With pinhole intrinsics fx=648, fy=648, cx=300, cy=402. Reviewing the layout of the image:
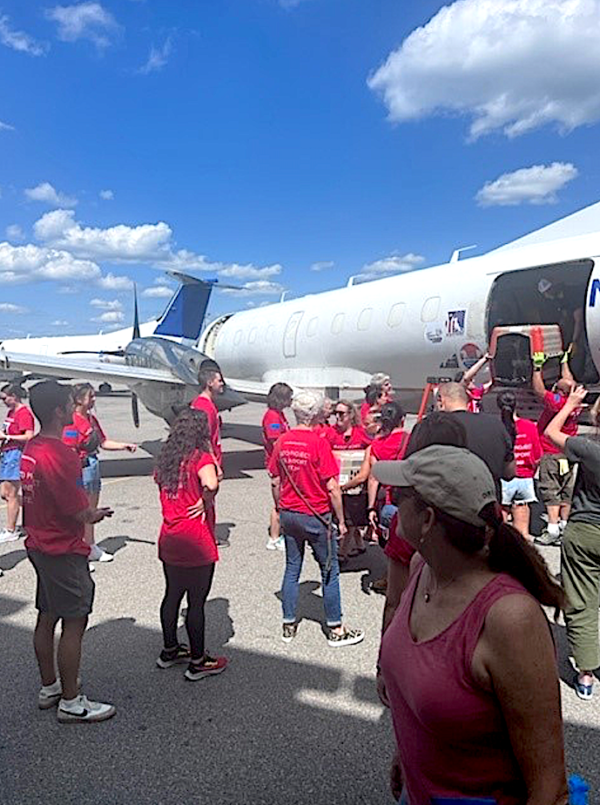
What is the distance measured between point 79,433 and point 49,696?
2923 millimetres

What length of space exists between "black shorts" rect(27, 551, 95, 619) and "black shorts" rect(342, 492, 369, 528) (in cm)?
285

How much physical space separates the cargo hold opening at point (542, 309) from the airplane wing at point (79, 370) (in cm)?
637

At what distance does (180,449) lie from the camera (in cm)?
406

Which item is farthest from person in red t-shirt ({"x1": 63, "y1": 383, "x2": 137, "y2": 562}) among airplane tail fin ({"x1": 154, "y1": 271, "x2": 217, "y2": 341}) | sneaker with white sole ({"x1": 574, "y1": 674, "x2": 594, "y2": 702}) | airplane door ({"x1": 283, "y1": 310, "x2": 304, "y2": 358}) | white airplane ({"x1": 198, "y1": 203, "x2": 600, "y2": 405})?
airplane tail fin ({"x1": 154, "y1": 271, "x2": 217, "y2": 341})

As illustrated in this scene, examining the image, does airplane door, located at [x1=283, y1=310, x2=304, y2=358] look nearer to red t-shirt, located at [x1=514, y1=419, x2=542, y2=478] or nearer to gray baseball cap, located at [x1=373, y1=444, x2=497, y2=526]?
red t-shirt, located at [x1=514, y1=419, x2=542, y2=478]

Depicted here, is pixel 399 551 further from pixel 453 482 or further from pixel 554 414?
pixel 554 414

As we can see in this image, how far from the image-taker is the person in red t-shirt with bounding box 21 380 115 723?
358cm

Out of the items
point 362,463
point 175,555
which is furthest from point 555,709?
point 362,463

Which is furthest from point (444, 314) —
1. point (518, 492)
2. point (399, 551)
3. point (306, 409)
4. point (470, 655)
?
point (470, 655)

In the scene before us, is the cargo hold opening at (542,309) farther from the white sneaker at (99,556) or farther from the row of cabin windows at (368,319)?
the white sneaker at (99,556)

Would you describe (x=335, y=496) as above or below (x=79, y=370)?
below

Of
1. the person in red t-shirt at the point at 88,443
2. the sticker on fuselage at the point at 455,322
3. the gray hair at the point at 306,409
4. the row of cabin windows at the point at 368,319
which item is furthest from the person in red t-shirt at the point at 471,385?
the person in red t-shirt at the point at 88,443

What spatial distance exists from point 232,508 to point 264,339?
6.79 m

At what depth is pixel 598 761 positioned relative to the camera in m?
3.12
